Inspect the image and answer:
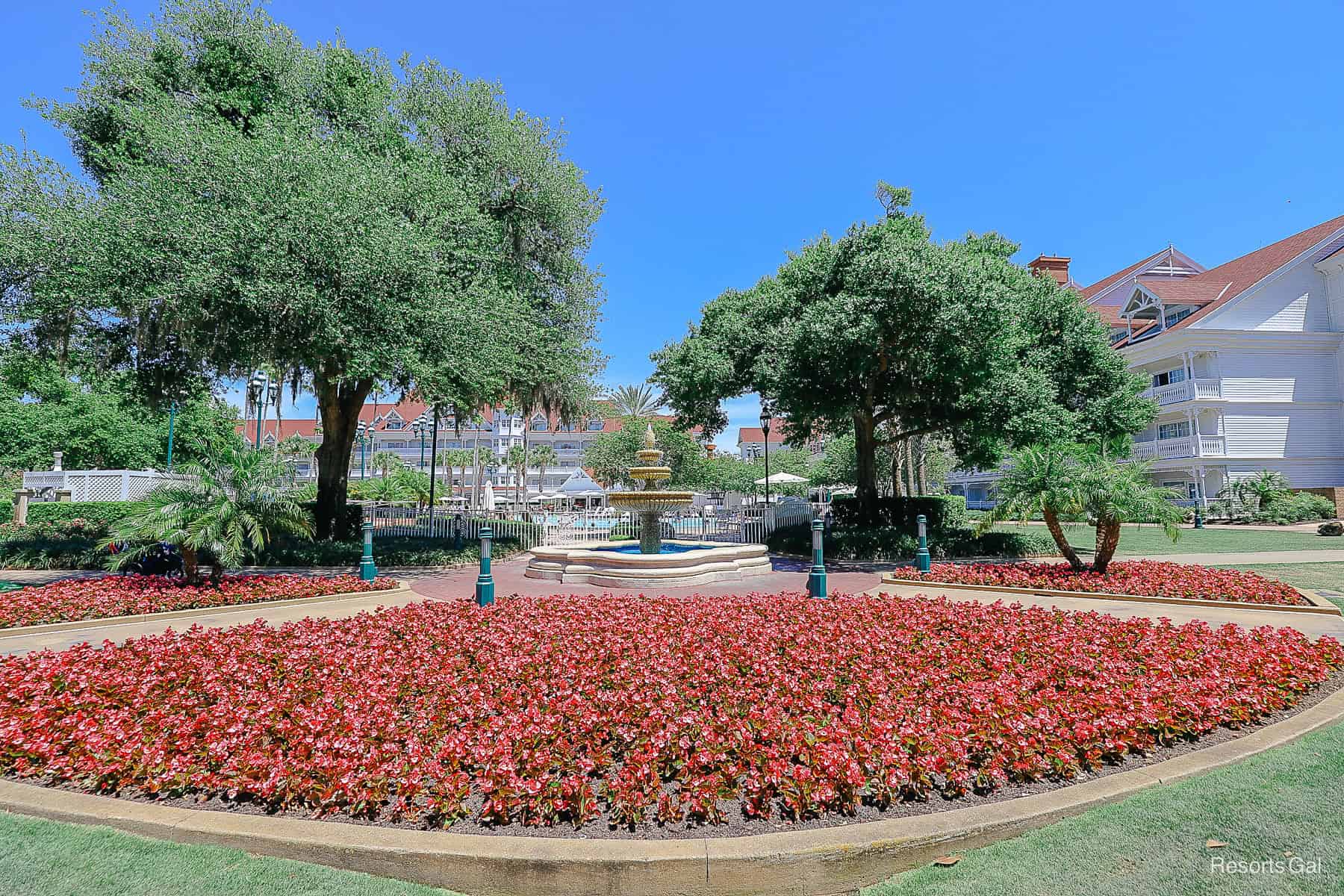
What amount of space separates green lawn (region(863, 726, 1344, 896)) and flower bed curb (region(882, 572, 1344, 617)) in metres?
7.44

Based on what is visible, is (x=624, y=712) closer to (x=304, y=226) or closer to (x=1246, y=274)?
(x=304, y=226)

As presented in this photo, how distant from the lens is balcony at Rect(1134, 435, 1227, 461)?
36.3m

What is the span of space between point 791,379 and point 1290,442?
35.5 metres

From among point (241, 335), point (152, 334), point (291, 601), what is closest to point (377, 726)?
point (291, 601)

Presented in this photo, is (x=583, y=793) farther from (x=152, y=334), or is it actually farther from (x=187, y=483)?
(x=152, y=334)

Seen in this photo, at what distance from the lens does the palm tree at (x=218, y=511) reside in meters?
10.8

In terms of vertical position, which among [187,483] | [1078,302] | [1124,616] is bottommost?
[1124,616]

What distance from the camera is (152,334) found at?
52.7 ft

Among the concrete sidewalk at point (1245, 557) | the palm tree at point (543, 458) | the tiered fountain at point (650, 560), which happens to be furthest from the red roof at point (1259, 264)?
the palm tree at point (543, 458)

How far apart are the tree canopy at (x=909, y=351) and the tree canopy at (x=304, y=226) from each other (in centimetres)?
534

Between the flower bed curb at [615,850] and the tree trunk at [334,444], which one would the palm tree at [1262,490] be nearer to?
the flower bed curb at [615,850]

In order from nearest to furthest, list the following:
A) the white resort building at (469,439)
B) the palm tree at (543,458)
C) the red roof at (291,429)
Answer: the palm tree at (543,458), the white resort building at (469,439), the red roof at (291,429)

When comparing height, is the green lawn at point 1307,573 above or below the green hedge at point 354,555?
below

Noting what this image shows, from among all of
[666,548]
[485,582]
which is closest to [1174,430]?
[666,548]
